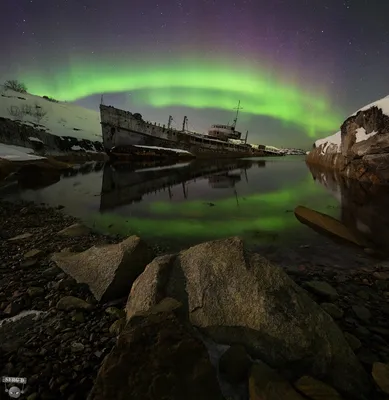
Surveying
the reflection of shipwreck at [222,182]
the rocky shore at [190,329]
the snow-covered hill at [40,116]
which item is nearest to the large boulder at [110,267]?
the rocky shore at [190,329]

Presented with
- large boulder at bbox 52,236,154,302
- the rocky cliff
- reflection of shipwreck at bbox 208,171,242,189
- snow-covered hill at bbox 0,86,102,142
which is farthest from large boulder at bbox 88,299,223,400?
snow-covered hill at bbox 0,86,102,142

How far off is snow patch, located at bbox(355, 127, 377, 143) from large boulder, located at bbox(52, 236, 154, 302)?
2154 cm

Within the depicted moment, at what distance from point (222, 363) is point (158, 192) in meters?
12.9

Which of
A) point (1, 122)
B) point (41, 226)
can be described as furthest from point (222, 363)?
point (1, 122)

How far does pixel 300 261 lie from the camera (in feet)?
18.1

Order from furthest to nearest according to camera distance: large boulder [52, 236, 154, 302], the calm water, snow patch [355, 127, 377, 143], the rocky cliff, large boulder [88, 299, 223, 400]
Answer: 1. snow patch [355, 127, 377, 143]
2. the rocky cliff
3. the calm water
4. large boulder [52, 236, 154, 302]
5. large boulder [88, 299, 223, 400]

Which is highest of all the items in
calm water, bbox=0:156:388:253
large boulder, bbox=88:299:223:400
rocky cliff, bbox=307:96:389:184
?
rocky cliff, bbox=307:96:389:184

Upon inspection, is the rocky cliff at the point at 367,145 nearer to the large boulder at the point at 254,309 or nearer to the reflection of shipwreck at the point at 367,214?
the reflection of shipwreck at the point at 367,214

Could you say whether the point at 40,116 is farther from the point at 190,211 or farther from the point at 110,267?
the point at 110,267

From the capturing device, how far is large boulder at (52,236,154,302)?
371 centimetres

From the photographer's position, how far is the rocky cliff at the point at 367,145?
57.4 ft

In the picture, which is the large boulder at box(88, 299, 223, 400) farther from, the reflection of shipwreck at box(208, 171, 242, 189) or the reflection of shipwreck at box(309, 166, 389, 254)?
the reflection of shipwreck at box(208, 171, 242, 189)

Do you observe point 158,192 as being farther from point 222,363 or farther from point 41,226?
point 222,363

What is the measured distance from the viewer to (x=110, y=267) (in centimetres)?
388
